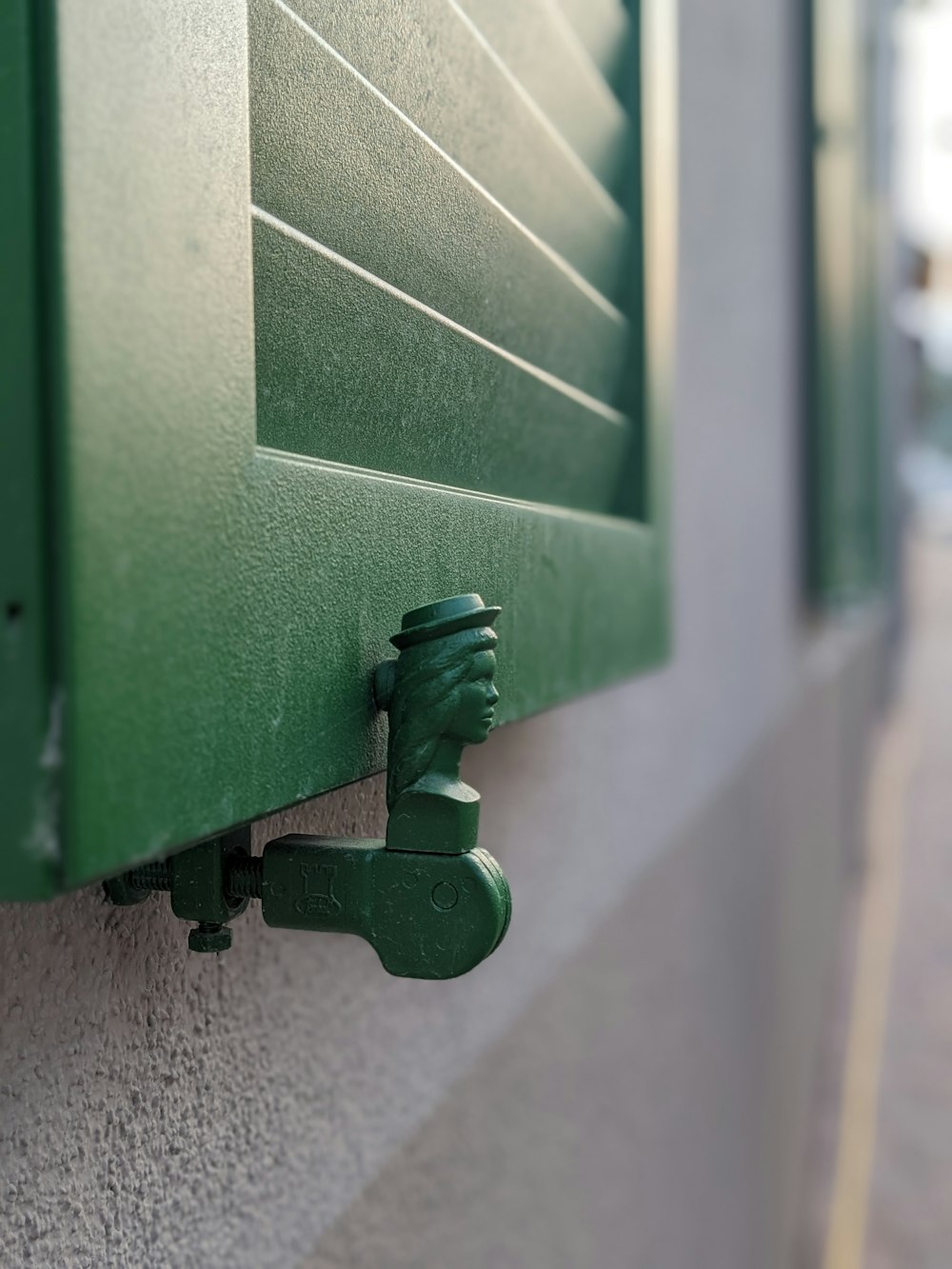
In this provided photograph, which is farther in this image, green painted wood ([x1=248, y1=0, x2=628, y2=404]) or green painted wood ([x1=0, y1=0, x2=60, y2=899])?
green painted wood ([x1=248, y1=0, x2=628, y2=404])

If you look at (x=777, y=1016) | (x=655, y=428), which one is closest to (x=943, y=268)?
(x=777, y=1016)

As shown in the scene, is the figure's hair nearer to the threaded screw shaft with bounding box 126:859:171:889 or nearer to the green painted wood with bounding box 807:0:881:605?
the threaded screw shaft with bounding box 126:859:171:889

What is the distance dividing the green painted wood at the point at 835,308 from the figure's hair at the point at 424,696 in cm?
287

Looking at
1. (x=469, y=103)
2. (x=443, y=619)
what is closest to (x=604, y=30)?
(x=469, y=103)

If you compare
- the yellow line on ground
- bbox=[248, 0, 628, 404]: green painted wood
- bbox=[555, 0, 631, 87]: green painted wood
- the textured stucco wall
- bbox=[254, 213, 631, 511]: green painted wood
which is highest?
bbox=[555, 0, 631, 87]: green painted wood

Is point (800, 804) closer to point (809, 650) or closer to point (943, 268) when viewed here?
point (809, 650)

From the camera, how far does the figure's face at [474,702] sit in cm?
46

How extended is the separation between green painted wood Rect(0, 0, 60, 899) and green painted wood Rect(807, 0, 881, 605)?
3.02m

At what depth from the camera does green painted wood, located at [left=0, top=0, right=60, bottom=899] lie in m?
0.29

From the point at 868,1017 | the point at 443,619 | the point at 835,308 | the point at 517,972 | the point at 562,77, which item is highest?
the point at 835,308

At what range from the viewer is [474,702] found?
457 mm

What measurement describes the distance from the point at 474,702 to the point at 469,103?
313 mm

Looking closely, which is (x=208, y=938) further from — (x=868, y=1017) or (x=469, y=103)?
(x=868, y=1017)

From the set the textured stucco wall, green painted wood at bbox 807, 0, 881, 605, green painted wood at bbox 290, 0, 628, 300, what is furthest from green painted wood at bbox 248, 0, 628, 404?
green painted wood at bbox 807, 0, 881, 605
